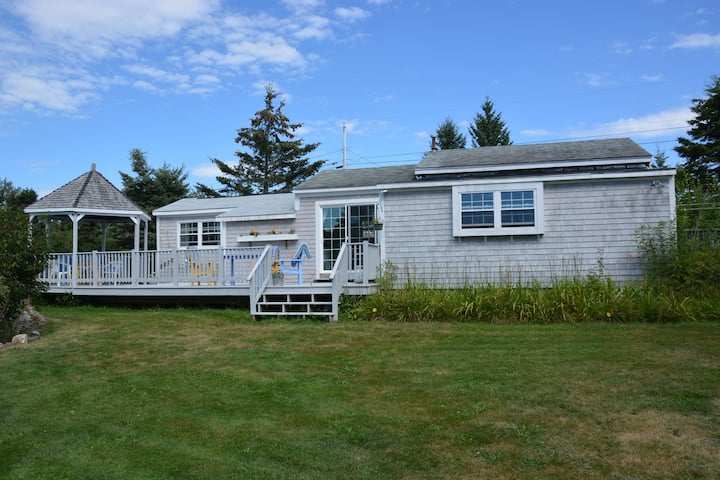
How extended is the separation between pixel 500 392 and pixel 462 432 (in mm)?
1235

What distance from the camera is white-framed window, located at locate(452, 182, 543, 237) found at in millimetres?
12117

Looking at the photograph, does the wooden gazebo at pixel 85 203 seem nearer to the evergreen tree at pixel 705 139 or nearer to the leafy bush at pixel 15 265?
the leafy bush at pixel 15 265

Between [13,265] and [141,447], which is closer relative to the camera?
[141,447]

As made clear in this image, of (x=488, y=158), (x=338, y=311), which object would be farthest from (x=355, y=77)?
(x=338, y=311)

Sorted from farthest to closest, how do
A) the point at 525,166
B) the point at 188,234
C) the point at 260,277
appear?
the point at 188,234 → the point at 525,166 → the point at 260,277

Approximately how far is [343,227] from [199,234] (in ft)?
18.0

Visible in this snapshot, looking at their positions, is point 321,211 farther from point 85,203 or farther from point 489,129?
point 489,129

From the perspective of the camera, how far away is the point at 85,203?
14992 mm

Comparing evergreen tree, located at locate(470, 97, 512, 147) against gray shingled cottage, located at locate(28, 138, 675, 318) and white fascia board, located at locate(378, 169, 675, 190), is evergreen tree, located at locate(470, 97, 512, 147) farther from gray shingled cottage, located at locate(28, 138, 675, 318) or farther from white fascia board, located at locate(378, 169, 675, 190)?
white fascia board, located at locate(378, 169, 675, 190)

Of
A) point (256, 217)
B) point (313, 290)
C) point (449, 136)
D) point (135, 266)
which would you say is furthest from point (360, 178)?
point (449, 136)

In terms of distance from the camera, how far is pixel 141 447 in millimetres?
4250

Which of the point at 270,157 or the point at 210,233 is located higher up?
the point at 270,157

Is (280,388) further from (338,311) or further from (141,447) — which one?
(338,311)

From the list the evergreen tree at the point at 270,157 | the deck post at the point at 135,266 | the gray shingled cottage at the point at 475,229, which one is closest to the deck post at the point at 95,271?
the gray shingled cottage at the point at 475,229
